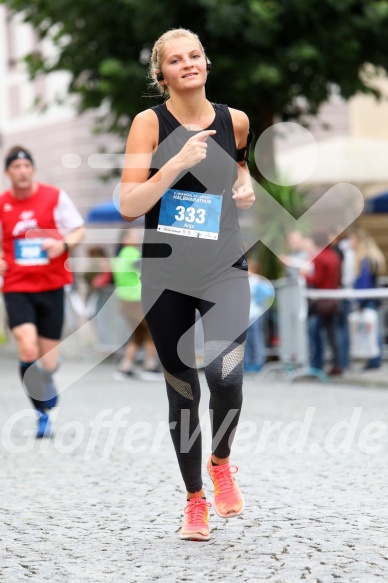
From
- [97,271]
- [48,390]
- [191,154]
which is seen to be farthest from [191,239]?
[97,271]

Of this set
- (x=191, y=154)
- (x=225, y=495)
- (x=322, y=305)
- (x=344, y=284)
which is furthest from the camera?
(x=344, y=284)

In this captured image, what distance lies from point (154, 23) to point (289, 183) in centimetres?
317

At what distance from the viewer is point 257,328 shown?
15.5 metres

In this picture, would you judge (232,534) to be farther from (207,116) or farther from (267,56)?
(267,56)

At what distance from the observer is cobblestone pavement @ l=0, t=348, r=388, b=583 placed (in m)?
4.56

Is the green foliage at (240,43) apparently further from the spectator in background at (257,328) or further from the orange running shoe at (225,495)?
the orange running shoe at (225,495)

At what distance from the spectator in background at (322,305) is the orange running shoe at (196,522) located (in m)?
9.17

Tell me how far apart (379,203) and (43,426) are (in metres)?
11.5

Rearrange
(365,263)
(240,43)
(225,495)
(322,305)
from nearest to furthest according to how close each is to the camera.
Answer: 1. (225,495)
2. (322,305)
3. (365,263)
4. (240,43)

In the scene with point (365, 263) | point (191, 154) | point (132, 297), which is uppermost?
point (191, 154)

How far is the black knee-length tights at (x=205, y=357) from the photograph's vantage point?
16.6 ft

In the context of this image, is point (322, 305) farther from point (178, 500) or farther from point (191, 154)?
point (191, 154)

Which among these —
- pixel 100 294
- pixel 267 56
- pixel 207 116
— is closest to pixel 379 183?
pixel 267 56

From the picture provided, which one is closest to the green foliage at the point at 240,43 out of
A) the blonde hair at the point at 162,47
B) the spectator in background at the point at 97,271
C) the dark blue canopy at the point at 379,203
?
the dark blue canopy at the point at 379,203
